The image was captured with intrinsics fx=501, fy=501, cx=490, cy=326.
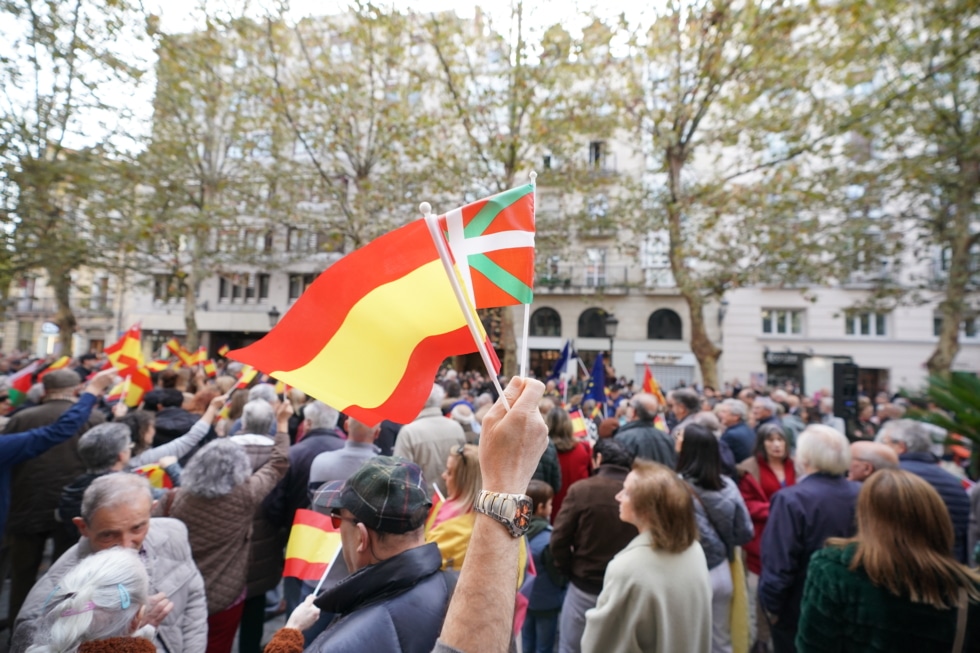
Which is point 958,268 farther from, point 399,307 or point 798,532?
point 399,307

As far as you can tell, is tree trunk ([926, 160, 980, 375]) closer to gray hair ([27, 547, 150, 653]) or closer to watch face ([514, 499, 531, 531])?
watch face ([514, 499, 531, 531])

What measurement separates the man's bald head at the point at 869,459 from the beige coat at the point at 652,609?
1.77m

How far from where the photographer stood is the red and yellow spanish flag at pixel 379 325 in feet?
5.89

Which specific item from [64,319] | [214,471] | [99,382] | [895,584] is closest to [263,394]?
Result: [99,382]

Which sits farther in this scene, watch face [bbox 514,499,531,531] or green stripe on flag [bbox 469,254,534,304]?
green stripe on flag [bbox 469,254,534,304]

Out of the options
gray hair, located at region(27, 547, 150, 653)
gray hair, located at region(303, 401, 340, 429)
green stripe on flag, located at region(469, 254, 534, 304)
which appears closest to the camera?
gray hair, located at region(27, 547, 150, 653)

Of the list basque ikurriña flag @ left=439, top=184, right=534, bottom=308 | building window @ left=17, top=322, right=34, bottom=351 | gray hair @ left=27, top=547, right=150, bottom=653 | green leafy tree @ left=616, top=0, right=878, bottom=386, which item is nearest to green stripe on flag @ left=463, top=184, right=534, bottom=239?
basque ikurriña flag @ left=439, top=184, right=534, bottom=308

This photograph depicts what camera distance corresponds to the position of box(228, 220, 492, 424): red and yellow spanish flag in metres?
1.79

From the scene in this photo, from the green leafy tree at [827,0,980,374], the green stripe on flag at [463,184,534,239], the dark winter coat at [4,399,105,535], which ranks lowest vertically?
the dark winter coat at [4,399,105,535]

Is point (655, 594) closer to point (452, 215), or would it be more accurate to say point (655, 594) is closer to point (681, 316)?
point (452, 215)

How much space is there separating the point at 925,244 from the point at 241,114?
56.9ft

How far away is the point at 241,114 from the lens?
1381 centimetres

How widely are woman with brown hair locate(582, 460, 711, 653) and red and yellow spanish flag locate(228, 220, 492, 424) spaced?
1343 millimetres

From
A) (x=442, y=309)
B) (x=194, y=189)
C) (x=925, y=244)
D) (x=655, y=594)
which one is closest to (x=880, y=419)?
(x=925, y=244)
